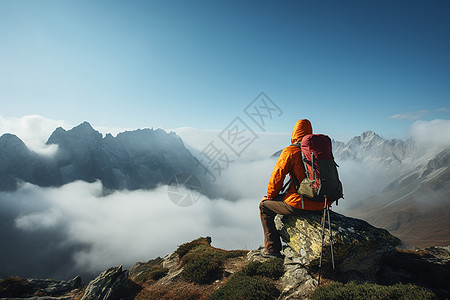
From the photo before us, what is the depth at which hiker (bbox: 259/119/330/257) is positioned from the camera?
23.1ft

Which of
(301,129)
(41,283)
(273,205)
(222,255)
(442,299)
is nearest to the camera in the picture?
(442,299)

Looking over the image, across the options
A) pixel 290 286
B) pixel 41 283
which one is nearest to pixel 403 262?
pixel 290 286

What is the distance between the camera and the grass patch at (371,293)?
5229 mm

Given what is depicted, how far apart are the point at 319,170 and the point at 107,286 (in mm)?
10704

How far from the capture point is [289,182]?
747cm

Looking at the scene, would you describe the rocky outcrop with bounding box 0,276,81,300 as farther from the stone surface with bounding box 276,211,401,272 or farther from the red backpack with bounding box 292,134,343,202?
the red backpack with bounding box 292,134,343,202

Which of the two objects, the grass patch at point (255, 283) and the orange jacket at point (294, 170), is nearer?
the grass patch at point (255, 283)

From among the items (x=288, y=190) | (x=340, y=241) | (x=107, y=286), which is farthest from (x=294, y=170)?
(x=107, y=286)

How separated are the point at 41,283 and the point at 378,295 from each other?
17578mm

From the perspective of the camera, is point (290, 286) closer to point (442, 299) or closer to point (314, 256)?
point (314, 256)

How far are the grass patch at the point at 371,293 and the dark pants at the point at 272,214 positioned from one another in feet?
8.10

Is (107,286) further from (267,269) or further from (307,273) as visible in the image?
(307,273)

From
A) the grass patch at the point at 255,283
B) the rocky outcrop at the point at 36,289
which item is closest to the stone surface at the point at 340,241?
the grass patch at the point at 255,283

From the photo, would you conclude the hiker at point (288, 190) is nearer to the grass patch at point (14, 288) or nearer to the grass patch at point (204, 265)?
the grass patch at point (204, 265)
